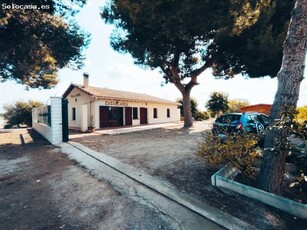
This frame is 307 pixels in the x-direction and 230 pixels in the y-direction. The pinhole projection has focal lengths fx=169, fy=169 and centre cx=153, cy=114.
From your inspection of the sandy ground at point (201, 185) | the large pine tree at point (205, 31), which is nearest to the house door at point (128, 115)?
the large pine tree at point (205, 31)

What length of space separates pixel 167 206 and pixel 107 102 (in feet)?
48.0

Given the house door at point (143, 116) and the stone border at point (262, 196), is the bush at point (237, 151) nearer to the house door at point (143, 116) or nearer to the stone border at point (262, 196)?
the stone border at point (262, 196)

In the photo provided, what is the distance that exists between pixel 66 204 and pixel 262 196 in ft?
11.9

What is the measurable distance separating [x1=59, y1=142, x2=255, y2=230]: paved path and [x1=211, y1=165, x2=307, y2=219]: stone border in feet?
2.87

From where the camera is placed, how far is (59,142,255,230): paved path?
2.53 m

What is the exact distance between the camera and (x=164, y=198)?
10.7ft

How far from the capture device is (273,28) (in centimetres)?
1212

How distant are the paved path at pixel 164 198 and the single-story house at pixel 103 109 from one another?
1056cm

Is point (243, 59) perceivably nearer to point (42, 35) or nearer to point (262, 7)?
point (262, 7)

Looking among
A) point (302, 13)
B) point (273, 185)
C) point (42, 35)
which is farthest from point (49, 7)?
point (273, 185)

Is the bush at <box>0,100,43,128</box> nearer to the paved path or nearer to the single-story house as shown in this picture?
the single-story house

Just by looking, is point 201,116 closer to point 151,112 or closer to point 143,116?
point 151,112

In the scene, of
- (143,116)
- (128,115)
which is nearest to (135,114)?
(128,115)

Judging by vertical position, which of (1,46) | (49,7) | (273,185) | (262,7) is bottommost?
(273,185)
